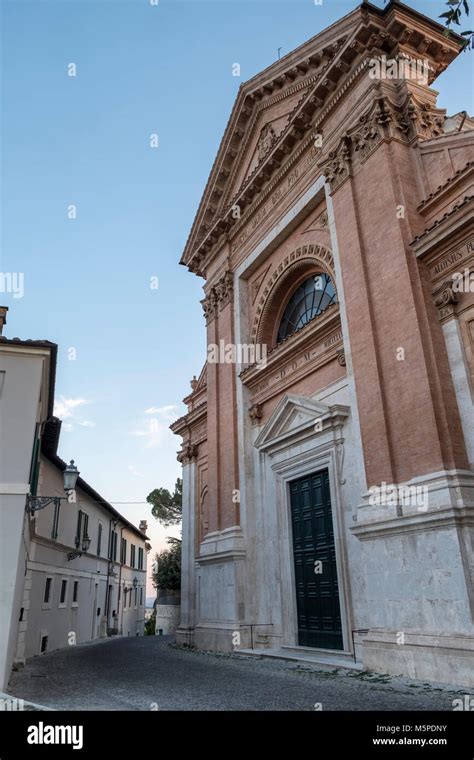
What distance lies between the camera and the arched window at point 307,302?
40.1 ft

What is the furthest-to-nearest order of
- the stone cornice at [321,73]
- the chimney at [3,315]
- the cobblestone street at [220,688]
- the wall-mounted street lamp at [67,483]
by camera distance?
the chimney at [3,315] < the stone cornice at [321,73] < the wall-mounted street lamp at [67,483] < the cobblestone street at [220,688]

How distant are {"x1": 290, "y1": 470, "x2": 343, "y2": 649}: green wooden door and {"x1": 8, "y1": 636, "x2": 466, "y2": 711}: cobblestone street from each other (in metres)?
0.93

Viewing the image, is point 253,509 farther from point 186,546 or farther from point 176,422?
point 176,422

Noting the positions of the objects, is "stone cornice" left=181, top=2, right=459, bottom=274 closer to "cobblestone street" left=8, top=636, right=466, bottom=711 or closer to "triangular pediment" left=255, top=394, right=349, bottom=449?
"triangular pediment" left=255, top=394, right=349, bottom=449

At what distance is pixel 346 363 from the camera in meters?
10.0

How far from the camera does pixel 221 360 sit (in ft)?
50.1

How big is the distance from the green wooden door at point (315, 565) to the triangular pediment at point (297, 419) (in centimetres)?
98

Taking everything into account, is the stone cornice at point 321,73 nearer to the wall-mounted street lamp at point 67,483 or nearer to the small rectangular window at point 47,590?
the wall-mounted street lamp at point 67,483

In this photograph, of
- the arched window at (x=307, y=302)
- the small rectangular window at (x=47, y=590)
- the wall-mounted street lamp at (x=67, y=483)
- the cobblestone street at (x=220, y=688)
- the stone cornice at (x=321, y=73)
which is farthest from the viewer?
the small rectangular window at (x=47, y=590)

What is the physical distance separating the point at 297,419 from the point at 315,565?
9.83 feet

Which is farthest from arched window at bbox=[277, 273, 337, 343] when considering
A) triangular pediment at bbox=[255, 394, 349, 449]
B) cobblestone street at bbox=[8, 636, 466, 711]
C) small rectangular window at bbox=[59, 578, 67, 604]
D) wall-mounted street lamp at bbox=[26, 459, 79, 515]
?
small rectangular window at bbox=[59, 578, 67, 604]

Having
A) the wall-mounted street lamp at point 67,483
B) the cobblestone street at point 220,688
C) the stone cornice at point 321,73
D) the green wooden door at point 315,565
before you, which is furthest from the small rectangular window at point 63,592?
the stone cornice at point 321,73

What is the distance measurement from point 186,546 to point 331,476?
344 inches

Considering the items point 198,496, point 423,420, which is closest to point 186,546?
point 198,496
